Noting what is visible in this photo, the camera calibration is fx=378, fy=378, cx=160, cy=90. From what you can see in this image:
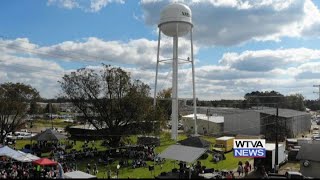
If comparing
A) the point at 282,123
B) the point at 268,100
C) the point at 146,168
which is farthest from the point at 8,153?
the point at 268,100

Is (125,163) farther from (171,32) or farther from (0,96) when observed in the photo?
(0,96)

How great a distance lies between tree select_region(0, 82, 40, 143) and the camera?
55500 mm

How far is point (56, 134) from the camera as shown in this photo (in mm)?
46594

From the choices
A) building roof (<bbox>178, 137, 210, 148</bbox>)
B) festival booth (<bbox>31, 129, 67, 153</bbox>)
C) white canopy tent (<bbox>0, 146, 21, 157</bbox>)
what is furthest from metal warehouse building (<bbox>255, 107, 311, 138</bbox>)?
white canopy tent (<bbox>0, 146, 21, 157</bbox>)

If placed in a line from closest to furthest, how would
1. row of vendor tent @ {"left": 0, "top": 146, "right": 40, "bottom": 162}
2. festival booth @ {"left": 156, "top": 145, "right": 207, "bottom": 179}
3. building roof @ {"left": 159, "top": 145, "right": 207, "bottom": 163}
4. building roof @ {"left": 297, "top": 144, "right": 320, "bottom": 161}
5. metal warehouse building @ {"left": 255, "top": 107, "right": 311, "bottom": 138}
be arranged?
1. festival booth @ {"left": 156, "top": 145, "right": 207, "bottom": 179}
2. building roof @ {"left": 159, "top": 145, "right": 207, "bottom": 163}
3. row of vendor tent @ {"left": 0, "top": 146, "right": 40, "bottom": 162}
4. building roof @ {"left": 297, "top": 144, "right": 320, "bottom": 161}
5. metal warehouse building @ {"left": 255, "top": 107, "right": 311, "bottom": 138}

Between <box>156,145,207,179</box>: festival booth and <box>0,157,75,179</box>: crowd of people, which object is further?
<box>156,145,207,179</box>: festival booth

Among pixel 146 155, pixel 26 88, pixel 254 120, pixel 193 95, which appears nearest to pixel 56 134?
pixel 146 155

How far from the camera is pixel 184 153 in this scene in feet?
98.2

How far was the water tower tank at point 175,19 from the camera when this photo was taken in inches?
2115

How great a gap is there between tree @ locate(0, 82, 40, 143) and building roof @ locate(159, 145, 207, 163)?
108 feet

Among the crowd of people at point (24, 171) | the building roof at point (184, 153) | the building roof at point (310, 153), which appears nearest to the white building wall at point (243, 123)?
the building roof at point (310, 153)

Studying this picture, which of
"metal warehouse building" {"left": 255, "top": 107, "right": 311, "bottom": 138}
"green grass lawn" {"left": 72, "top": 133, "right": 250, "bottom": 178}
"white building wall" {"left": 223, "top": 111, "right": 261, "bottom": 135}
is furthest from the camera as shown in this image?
"white building wall" {"left": 223, "top": 111, "right": 261, "bottom": 135}

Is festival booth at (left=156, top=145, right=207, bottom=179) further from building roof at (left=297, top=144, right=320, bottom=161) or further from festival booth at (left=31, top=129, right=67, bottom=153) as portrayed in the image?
festival booth at (left=31, top=129, right=67, bottom=153)

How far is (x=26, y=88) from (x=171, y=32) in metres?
24.2
